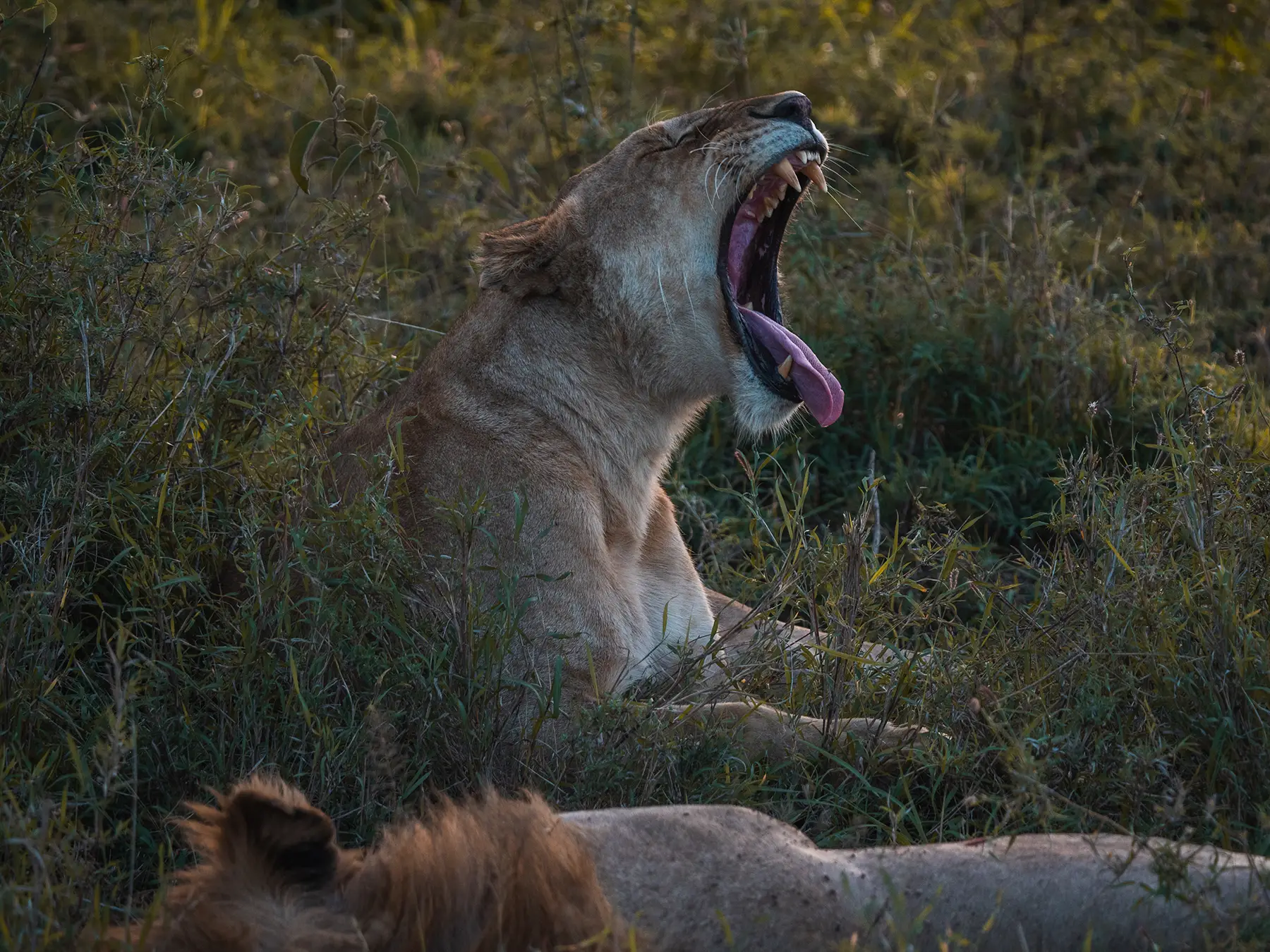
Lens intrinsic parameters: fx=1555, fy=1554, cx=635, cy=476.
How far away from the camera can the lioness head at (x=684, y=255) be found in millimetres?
3701

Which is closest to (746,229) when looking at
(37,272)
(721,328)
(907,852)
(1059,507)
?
(721,328)

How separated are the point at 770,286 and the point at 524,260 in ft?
2.33

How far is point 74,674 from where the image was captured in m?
3.29

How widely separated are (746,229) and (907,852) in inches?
81.4

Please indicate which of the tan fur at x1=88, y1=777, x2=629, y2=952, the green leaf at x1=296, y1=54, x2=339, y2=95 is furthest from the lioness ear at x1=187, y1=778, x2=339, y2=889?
the green leaf at x1=296, y1=54, x2=339, y2=95

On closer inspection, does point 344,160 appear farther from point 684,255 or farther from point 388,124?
point 684,255

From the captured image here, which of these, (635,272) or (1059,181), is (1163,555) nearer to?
(635,272)

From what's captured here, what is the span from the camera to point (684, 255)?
376 centimetres

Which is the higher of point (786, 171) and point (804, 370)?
point (786, 171)

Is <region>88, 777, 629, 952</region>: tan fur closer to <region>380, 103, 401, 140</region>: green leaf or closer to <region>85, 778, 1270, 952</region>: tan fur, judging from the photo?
<region>85, 778, 1270, 952</region>: tan fur

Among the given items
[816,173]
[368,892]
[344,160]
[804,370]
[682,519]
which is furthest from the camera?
[682,519]

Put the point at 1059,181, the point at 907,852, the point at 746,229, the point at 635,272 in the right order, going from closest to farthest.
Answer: the point at 907,852
the point at 635,272
the point at 746,229
the point at 1059,181

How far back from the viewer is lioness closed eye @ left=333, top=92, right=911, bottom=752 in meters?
3.50

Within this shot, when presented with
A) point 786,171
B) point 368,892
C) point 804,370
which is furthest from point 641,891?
point 786,171
